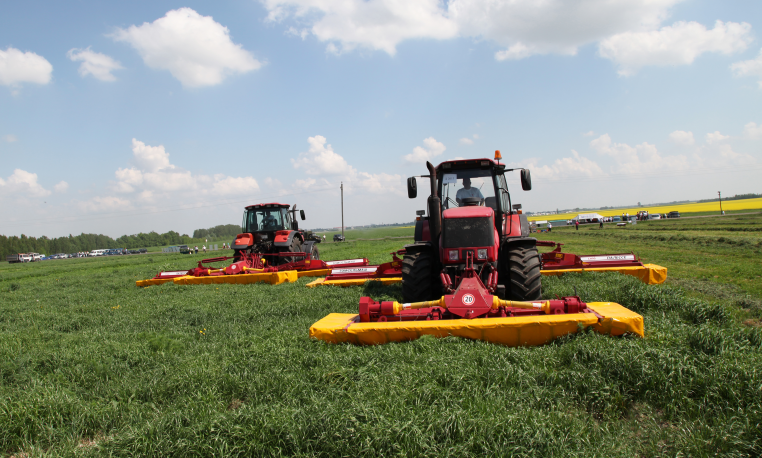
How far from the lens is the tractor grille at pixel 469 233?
557cm

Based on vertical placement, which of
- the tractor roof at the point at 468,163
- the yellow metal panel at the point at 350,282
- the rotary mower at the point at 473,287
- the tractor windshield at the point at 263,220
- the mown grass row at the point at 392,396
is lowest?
the mown grass row at the point at 392,396

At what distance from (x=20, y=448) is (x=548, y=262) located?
29.3 feet

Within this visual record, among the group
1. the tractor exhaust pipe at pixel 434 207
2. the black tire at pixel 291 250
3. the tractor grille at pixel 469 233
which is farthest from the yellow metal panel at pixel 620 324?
the black tire at pixel 291 250

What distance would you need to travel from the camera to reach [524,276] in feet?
18.6

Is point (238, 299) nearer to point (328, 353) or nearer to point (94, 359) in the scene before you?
point (94, 359)

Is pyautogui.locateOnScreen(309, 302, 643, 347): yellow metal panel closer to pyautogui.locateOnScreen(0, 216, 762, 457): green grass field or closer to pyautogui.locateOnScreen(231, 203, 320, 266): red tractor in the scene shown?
pyautogui.locateOnScreen(0, 216, 762, 457): green grass field

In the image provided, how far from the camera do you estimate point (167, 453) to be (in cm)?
254

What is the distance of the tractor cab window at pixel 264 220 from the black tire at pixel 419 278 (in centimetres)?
848

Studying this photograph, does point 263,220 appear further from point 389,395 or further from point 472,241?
point 389,395

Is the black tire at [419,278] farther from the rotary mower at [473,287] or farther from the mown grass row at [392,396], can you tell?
the mown grass row at [392,396]

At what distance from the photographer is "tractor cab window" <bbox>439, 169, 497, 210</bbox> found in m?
7.01

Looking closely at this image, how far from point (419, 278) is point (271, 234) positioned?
8.62 meters

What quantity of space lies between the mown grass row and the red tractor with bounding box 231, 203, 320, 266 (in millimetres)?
7866

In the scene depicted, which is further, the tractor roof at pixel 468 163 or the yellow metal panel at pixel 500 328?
the tractor roof at pixel 468 163
